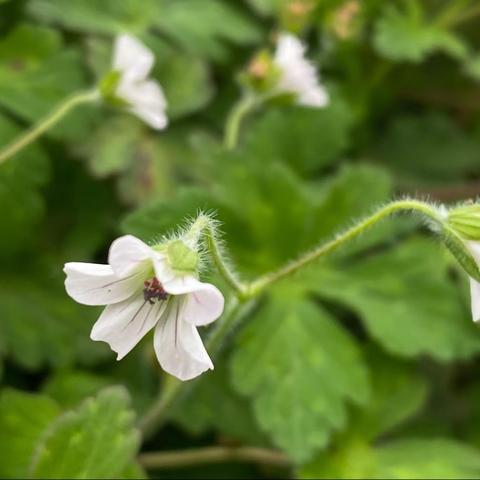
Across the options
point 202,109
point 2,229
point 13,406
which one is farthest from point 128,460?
point 202,109

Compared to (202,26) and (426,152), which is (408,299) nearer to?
(426,152)

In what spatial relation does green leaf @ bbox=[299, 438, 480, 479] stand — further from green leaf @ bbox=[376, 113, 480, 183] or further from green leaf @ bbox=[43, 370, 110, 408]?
green leaf @ bbox=[376, 113, 480, 183]

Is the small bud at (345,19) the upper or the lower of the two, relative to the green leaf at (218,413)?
upper

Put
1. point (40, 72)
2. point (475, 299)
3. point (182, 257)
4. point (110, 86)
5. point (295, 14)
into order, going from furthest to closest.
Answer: point (295, 14) → point (40, 72) → point (110, 86) → point (475, 299) → point (182, 257)

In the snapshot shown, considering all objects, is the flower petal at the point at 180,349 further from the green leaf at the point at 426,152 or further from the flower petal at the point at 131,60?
the green leaf at the point at 426,152

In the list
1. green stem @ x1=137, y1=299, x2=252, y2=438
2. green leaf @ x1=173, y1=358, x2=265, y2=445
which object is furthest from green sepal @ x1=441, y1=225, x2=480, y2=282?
green leaf @ x1=173, y1=358, x2=265, y2=445

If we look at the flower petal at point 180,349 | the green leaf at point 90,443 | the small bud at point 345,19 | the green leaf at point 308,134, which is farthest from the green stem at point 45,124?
the small bud at point 345,19

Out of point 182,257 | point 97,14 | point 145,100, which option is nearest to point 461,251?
point 182,257

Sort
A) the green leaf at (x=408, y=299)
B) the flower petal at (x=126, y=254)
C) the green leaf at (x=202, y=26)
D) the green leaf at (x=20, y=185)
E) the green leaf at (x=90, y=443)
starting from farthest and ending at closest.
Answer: the green leaf at (x=202, y=26) < the green leaf at (x=408, y=299) < the green leaf at (x=20, y=185) < the green leaf at (x=90, y=443) < the flower petal at (x=126, y=254)
